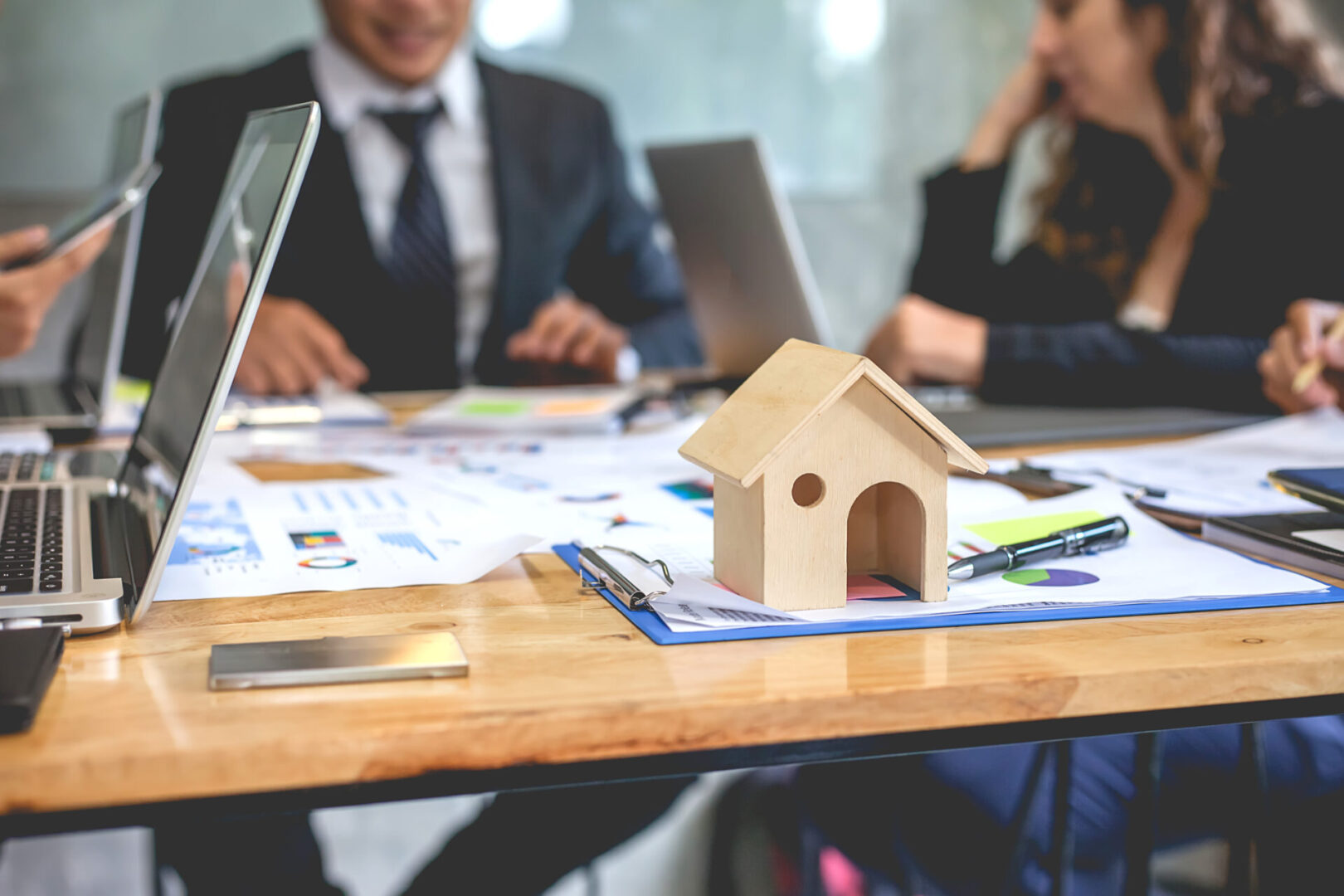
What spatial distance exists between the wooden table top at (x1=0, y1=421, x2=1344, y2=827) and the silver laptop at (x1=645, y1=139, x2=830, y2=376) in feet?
2.17

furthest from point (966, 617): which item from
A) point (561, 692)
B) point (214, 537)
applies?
point (214, 537)

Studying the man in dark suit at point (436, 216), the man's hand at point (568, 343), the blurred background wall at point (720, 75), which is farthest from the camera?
the blurred background wall at point (720, 75)

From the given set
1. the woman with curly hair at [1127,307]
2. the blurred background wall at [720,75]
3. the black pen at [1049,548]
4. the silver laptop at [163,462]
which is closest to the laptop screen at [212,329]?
the silver laptop at [163,462]

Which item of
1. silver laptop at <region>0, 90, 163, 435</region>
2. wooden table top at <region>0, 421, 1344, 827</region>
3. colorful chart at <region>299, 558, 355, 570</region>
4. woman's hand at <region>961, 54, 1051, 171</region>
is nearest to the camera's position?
wooden table top at <region>0, 421, 1344, 827</region>

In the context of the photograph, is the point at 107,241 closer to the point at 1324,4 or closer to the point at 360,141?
the point at 360,141

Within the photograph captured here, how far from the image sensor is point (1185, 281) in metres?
1.57

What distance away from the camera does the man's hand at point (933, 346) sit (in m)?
1.31

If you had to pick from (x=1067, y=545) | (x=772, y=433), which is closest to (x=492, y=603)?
(x=772, y=433)

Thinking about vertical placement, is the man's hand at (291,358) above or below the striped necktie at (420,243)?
below

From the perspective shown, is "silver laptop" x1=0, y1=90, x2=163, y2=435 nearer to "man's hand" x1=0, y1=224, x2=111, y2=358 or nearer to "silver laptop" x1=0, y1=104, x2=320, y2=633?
"man's hand" x1=0, y1=224, x2=111, y2=358

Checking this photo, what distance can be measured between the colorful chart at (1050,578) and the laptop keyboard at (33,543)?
17.9 inches

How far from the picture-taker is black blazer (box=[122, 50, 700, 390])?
6.45 feet

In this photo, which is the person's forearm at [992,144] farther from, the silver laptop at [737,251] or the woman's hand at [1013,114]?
the silver laptop at [737,251]

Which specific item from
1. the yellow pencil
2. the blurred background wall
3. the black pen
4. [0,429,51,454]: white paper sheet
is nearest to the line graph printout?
the black pen
